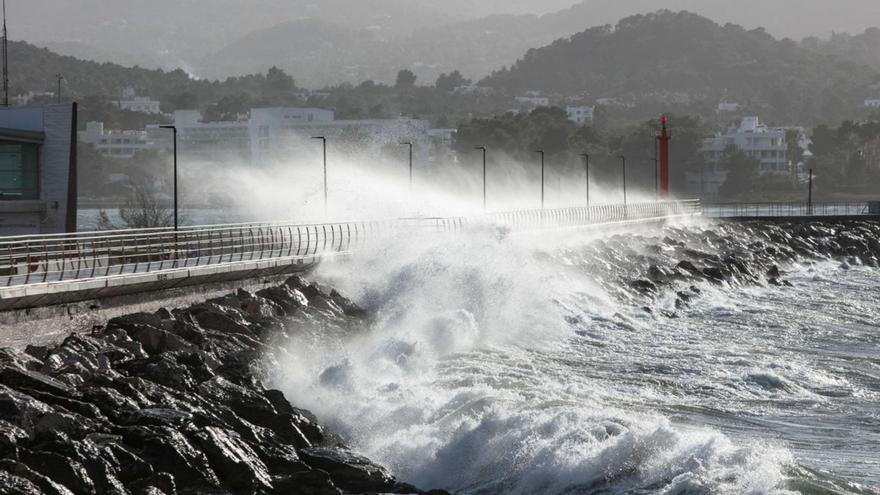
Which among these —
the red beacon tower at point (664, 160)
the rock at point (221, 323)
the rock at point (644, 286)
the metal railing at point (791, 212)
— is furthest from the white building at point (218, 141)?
the rock at point (221, 323)

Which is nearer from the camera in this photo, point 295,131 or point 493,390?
point 493,390

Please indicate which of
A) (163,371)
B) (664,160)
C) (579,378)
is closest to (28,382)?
(163,371)

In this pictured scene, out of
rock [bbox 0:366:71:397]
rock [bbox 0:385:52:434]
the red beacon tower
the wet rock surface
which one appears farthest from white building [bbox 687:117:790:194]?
rock [bbox 0:385:52:434]

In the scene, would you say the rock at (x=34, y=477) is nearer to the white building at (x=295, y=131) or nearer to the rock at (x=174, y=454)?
the rock at (x=174, y=454)

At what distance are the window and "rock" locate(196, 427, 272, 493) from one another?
21.7 m

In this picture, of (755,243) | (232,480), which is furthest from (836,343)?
(755,243)

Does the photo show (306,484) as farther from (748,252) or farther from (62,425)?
(748,252)

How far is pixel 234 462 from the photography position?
16922mm

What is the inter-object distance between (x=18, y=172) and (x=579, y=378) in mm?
18799

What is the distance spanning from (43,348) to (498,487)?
7663 millimetres

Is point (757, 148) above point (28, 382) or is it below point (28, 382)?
above

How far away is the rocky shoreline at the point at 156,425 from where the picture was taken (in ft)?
52.4

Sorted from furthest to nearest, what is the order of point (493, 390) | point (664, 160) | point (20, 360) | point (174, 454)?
1. point (664, 160)
2. point (493, 390)
3. point (20, 360)
4. point (174, 454)

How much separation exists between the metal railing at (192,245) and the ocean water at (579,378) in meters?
1.34
